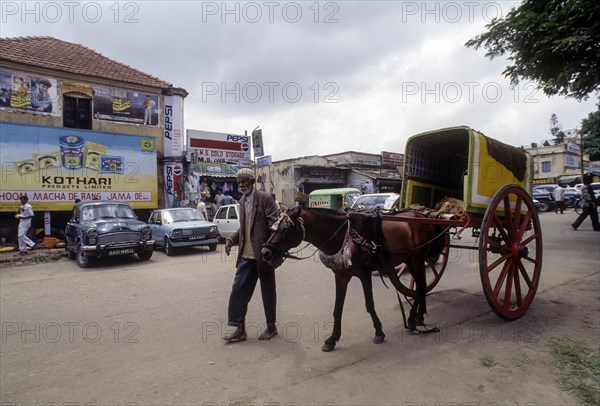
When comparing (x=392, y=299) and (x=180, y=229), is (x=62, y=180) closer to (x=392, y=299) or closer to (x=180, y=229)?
(x=180, y=229)

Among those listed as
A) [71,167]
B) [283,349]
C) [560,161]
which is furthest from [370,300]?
[560,161]

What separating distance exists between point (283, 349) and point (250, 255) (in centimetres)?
108

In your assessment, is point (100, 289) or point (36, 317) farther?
point (100, 289)

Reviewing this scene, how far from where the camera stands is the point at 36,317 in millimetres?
5328

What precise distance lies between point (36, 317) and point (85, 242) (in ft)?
14.8

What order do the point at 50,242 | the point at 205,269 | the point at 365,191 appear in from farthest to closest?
the point at 365,191 → the point at 50,242 → the point at 205,269

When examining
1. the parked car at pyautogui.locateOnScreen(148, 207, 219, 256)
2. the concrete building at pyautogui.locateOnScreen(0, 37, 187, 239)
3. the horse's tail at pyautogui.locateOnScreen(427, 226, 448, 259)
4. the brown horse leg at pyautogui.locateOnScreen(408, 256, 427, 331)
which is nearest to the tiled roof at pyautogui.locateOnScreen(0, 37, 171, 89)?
the concrete building at pyautogui.locateOnScreen(0, 37, 187, 239)

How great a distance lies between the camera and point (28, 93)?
1475 centimetres

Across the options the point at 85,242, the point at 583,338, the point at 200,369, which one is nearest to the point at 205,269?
the point at 85,242

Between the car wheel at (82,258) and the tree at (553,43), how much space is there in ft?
44.4

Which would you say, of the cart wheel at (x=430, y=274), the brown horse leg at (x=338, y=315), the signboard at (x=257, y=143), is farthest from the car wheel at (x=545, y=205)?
the brown horse leg at (x=338, y=315)

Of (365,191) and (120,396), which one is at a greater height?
(365,191)

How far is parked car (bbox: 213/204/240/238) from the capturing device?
13.3 metres

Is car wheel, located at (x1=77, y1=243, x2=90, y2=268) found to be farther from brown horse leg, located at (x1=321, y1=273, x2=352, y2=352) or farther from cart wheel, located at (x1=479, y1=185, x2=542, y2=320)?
cart wheel, located at (x1=479, y1=185, x2=542, y2=320)
